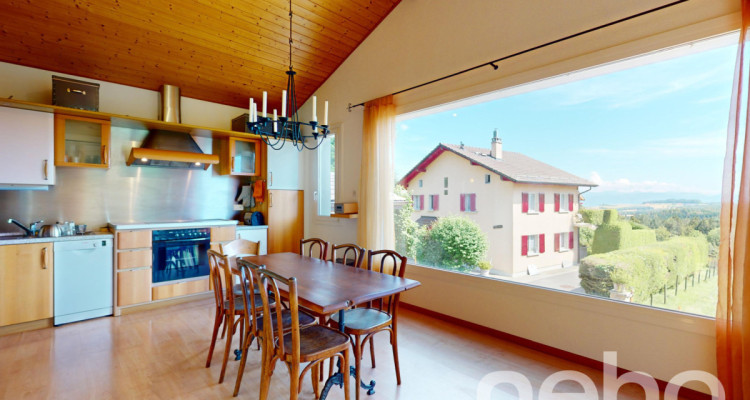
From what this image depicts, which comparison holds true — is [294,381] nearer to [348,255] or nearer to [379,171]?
[379,171]

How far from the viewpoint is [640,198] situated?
2340mm

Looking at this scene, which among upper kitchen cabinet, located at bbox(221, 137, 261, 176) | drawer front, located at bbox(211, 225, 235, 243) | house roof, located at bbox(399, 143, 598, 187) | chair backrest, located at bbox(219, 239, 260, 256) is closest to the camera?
house roof, located at bbox(399, 143, 598, 187)

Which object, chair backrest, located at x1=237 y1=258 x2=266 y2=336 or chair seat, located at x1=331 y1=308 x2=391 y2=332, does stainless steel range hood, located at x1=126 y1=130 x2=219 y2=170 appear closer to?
chair backrest, located at x1=237 y1=258 x2=266 y2=336

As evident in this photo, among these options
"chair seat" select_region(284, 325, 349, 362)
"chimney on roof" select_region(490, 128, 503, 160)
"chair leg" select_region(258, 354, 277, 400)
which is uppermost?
"chimney on roof" select_region(490, 128, 503, 160)

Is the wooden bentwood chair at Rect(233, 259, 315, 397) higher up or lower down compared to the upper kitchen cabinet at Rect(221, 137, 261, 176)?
lower down

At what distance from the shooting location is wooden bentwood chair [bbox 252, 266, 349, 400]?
64.9 inches

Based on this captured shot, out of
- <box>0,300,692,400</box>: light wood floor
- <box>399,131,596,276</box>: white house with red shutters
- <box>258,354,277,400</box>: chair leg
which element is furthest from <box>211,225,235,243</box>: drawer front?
<box>258,354,277,400</box>: chair leg

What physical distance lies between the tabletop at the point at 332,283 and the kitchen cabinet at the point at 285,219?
1975mm

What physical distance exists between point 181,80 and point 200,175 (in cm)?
128

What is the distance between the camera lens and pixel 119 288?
3.53m

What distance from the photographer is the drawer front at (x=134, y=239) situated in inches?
140

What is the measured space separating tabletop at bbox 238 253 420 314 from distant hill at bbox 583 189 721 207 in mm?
1607

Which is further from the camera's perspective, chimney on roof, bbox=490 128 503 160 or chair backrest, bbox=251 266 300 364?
chimney on roof, bbox=490 128 503 160

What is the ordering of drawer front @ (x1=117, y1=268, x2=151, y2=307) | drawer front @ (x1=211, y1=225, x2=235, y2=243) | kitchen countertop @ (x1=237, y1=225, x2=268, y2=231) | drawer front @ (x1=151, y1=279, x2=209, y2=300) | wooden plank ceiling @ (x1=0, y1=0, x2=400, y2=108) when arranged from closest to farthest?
wooden plank ceiling @ (x1=0, y1=0, x2=400, y2=108) < drawer front @ (x1=117, y1=268, x2=151, y2=307) < drawer front @ (x1=151, y1=279, x2=209, y2=300) < drawer front @ (x1=211, y1=225, x2=235, y2=243) < kitchen countertop @ (x1=237, y1=225, x2=268, y2=231)
